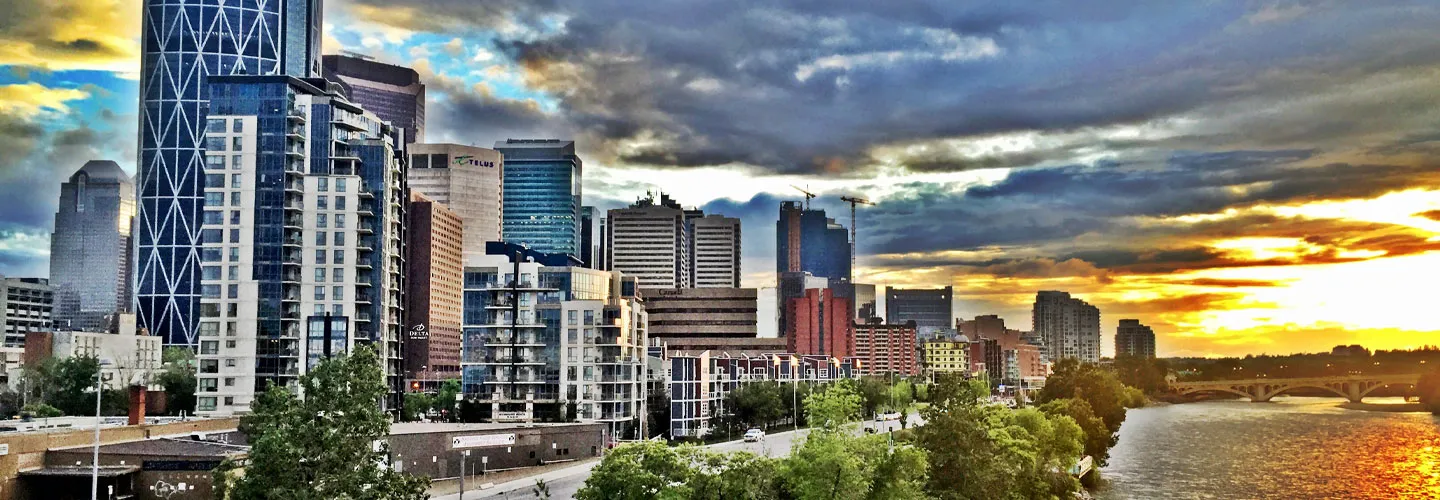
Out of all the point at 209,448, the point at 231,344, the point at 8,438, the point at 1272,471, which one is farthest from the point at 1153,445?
the point at 8,438

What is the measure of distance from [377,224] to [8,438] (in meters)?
89.9

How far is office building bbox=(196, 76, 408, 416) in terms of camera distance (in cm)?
14600

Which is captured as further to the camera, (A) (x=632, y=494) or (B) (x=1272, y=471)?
(B) (x=1272, y=471)

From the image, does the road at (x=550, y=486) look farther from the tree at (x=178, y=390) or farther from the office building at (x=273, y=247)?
the tree at (x=178, y=390)

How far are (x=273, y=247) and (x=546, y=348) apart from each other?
3519 centimetres

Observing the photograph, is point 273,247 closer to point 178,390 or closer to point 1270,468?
point 178,390

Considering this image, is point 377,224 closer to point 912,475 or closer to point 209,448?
point 209,448

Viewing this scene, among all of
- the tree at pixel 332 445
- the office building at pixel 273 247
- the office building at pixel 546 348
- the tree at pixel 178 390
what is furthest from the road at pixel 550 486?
the tree at pixel 178 390

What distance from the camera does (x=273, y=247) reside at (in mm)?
147500

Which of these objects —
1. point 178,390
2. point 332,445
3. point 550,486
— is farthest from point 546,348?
point 332,445

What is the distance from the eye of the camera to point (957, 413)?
7094cm

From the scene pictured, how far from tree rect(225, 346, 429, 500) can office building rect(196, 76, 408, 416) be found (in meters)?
96.4

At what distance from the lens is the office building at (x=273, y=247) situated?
146 meters

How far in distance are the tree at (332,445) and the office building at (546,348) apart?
90.6m
